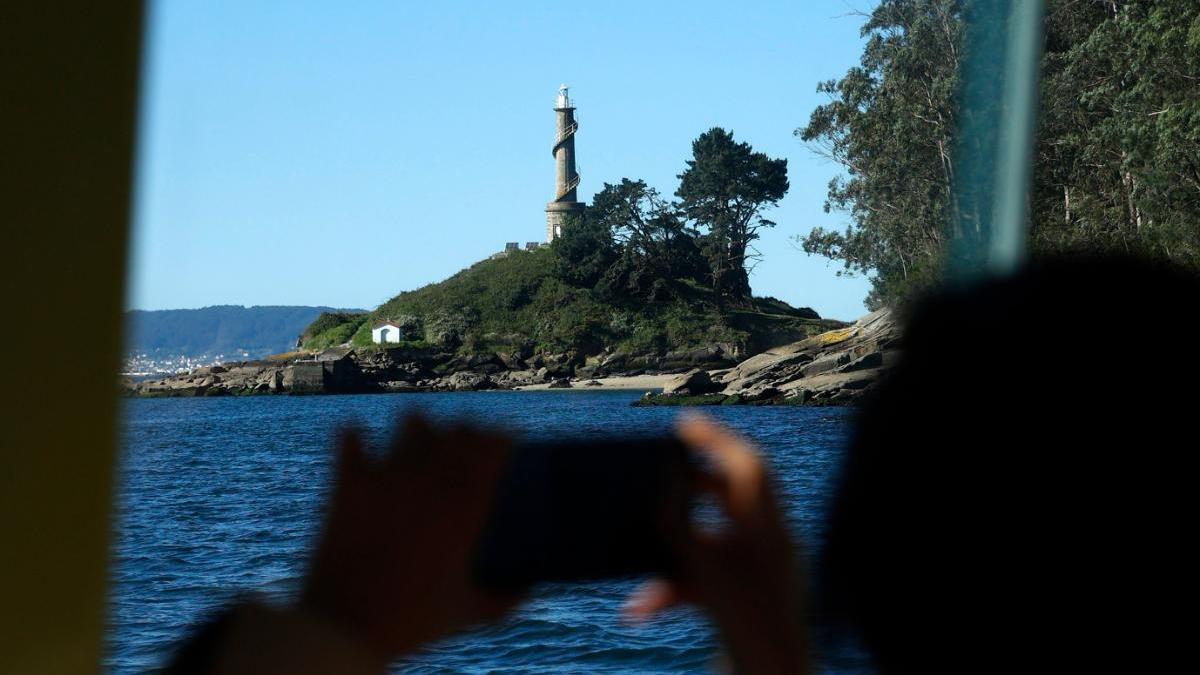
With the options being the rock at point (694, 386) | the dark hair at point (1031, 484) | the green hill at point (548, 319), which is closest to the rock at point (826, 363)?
the rock at point (694, 386)

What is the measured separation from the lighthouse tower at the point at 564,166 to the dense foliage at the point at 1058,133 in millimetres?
32958

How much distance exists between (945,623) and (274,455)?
25987 mm

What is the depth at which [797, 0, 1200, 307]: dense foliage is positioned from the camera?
1827 cm

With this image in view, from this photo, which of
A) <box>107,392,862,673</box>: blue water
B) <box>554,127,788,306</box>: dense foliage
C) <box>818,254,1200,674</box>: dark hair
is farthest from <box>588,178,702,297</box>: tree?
<box>818,254,1200,674</box>: dark hair

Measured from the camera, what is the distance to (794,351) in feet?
136

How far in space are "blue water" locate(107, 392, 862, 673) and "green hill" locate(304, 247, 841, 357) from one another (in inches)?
664

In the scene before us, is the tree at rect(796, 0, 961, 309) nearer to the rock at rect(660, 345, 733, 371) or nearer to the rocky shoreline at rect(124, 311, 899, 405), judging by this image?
the rocky shoreline at rect(124, 311, 899, 405)

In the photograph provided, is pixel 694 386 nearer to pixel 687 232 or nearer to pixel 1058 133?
pixel 687 232

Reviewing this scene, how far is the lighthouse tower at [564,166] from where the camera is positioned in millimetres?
62875

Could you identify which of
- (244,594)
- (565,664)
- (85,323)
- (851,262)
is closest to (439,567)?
(244,594)

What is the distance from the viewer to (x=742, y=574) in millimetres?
533

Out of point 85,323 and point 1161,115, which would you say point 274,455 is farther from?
point 85,323

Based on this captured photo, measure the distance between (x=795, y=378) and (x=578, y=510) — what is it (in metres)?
37.9

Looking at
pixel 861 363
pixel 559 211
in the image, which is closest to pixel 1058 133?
pixel 861 363
